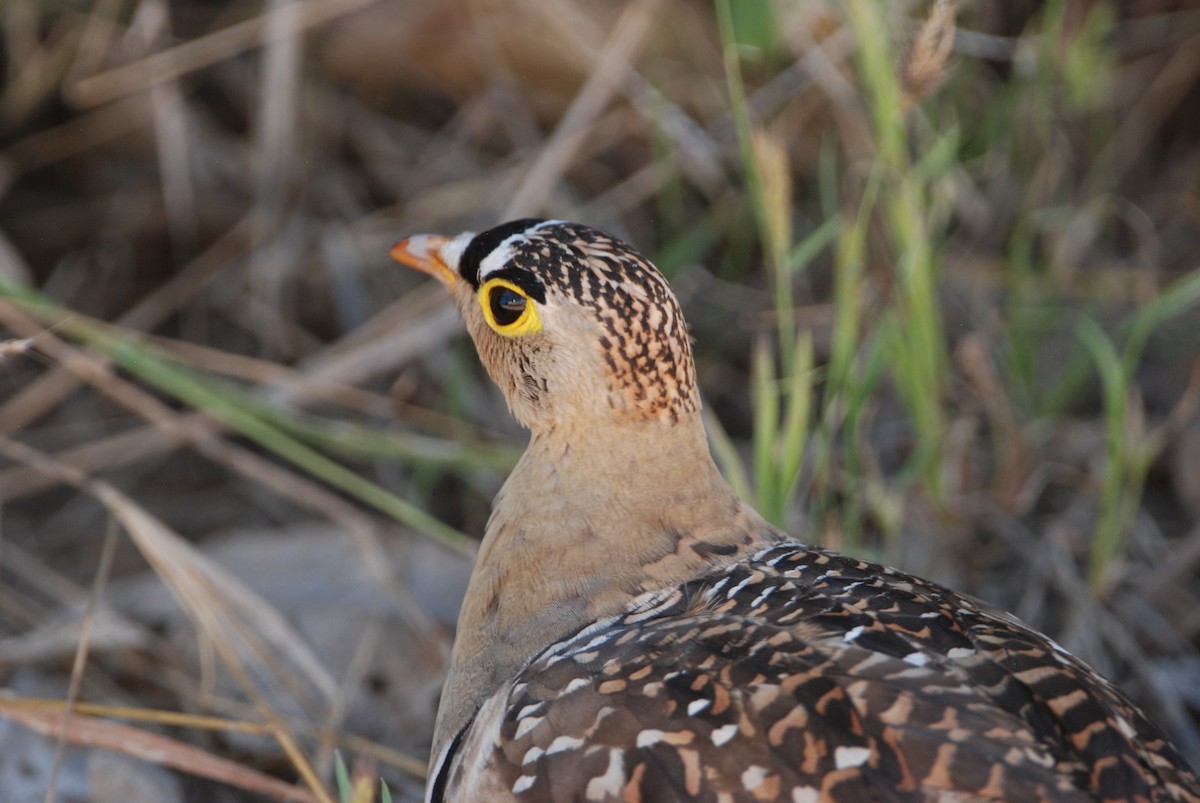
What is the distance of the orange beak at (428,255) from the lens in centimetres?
301

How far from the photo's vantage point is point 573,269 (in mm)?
2588

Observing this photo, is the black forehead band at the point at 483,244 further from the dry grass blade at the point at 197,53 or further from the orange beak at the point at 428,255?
the dry grass blade at the point at 197,53

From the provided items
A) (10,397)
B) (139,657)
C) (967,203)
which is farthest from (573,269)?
(10,397)

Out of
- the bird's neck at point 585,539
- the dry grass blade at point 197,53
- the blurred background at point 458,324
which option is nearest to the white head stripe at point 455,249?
the bird's neck at point 585,539

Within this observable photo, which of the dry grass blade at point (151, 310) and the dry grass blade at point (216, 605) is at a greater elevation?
the dry grass blade at point (151, 310)

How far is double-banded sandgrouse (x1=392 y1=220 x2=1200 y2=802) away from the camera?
202cm

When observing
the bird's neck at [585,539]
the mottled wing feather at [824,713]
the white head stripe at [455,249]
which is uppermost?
the white head stripe at [455,249]

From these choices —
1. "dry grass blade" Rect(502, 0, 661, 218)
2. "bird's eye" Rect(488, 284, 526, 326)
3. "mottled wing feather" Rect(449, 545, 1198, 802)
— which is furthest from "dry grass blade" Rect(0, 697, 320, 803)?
"dry grass blade" Rect(502, 0, 661, 218)

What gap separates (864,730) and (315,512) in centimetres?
276

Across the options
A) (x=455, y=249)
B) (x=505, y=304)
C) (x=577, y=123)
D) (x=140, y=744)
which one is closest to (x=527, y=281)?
(x=505, y=304)

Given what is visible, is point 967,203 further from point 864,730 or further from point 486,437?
point 864,730

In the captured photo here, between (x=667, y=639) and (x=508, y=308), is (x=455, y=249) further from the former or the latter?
(x=667, y=639)

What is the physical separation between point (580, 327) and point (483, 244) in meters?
0.31

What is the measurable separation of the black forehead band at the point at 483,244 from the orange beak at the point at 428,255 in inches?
4.7
